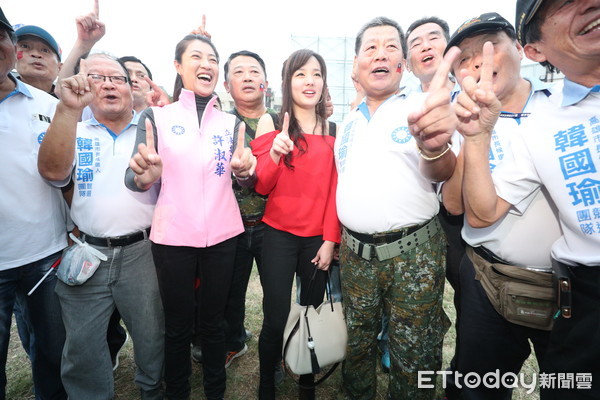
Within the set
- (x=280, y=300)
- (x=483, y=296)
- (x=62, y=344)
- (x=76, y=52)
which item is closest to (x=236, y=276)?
(x=280, y=300)

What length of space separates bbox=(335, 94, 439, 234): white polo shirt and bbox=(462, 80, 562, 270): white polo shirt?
1.37ft

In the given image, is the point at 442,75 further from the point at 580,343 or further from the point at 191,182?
the point at 191,182

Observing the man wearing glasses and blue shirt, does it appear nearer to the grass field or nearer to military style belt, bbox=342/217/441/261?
the grass field

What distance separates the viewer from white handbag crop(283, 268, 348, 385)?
222 cm

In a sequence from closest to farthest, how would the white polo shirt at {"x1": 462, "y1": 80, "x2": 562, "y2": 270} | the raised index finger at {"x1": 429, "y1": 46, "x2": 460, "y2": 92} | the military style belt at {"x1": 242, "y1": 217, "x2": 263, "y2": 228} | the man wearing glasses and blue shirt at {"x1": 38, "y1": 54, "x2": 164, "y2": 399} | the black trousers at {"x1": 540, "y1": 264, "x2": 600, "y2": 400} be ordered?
the black trousers at {"x1": 540, "y1": 264, "x2": 600, "y2": 400}
the raised index finger at {"x1": 429, "y1": 46, "x2": 460, "y2": 92}
the white polo shirt at {"x1": 462, "y1": 80, "x2": 562, "y2": 270}
the man wearing glasses and blue shirt at {"x1": 38, "y1": 54, "x2": 164, "y2": 399}
the military style belt at {"x1": 242, "y1": 217, "x2": 263, "y2": 228}

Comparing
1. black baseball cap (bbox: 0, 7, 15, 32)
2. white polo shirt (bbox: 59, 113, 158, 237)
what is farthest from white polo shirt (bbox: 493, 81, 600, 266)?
black baseball cap (bbox: 0, 7, 15, 32)

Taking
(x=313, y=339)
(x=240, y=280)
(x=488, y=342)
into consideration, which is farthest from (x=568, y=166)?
(x=240, y=280)

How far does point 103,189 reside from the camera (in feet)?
7.16

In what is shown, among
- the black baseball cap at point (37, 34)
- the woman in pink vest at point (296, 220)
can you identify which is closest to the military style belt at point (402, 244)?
the woman in pink vest at point (296, 220)

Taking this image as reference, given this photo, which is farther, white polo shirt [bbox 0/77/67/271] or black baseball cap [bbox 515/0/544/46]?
white polo shirt [bbox 0/77/67/271]

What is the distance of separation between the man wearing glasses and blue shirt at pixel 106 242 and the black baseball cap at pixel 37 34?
87 cm

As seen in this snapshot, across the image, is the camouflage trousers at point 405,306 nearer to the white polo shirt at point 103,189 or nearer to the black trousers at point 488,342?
the black trousers at point 488,342

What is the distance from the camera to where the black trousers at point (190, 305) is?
225cm

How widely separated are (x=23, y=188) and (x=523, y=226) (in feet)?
11.0
